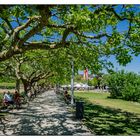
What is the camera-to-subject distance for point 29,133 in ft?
58.8

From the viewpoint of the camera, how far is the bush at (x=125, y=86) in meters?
52.5

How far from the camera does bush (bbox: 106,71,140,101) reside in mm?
52450

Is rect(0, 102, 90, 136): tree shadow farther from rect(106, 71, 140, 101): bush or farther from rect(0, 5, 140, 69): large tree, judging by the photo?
rect(106, 71, 140, 101): bush

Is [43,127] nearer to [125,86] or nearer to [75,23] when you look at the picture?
[75,23]

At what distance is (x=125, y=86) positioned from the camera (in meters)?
55.8

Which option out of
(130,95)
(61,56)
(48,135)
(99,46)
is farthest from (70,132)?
(130,95)

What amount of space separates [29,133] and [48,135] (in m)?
1.16

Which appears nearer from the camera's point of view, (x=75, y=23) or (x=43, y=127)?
(x=75, y=23)

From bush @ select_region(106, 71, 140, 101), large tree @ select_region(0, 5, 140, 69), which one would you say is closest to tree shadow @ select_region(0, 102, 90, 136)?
large tree @ select_region(0, 5, 140, 69)

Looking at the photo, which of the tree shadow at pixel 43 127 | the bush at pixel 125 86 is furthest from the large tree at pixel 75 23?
the bush at pixel 125 86

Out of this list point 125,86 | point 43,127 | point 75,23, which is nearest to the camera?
point 75,23

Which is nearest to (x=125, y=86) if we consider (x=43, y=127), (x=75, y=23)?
(x=43, y=127)

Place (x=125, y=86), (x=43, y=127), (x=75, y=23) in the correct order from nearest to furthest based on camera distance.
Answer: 1. (x=75, y=23)
2. (x=43, y=127)
3. (x=125, y=86)

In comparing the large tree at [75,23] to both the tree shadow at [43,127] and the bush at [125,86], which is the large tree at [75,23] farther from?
the bush at [125,86]
